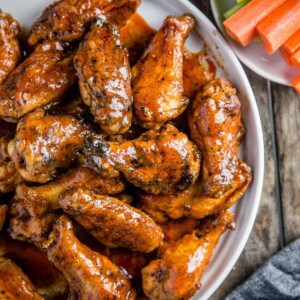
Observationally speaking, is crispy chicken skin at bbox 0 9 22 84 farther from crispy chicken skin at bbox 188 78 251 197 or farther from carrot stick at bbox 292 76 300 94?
carrot stick at bbox 292 76 300 94

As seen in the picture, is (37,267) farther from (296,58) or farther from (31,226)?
(296,58)

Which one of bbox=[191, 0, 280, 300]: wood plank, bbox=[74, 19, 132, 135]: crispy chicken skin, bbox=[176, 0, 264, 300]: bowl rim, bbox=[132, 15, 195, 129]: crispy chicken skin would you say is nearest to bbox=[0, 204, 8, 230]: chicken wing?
bbox=[74, 19, 132, 135]: crispy chicken skin

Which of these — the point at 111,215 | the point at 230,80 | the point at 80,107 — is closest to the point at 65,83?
the point at 80,107

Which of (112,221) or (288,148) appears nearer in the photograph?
(112,221)

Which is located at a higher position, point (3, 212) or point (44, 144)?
point (44, 144)

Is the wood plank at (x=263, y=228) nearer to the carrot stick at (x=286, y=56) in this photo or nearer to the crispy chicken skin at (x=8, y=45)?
the carrot stick at (x=286, y=56)

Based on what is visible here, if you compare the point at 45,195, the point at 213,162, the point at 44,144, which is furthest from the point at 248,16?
the point at 45,195

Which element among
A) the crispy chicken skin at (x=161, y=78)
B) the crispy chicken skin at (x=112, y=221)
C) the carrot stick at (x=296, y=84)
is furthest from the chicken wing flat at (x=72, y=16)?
the carrot stick at (x=296, y=84)
